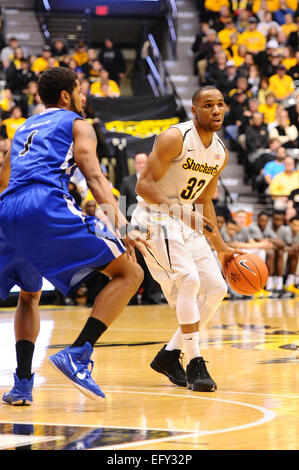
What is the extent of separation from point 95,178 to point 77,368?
972 millimetres

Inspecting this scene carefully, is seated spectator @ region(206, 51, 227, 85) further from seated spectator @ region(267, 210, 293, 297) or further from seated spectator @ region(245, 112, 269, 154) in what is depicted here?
seated spectator @ region(267, 210, 293, 297)

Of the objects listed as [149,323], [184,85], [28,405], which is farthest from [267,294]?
[28,405]

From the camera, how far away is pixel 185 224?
223 inches

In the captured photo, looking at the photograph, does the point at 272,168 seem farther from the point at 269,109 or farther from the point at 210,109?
the point at 210,109

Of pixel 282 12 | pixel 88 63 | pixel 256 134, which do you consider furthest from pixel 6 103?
pixel 282 12

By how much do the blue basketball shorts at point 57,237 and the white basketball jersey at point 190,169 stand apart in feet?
4.13

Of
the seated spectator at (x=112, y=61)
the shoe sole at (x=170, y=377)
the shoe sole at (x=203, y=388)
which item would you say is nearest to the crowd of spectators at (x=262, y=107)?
the seated spectator at (x=112, y=61)

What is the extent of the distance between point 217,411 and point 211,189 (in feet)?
6.29

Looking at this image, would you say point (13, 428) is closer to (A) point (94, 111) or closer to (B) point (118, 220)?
(B) point (118, 220)

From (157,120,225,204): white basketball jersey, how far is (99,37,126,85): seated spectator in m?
14.2

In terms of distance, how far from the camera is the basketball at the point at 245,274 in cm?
579

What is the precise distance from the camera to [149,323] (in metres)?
9.62

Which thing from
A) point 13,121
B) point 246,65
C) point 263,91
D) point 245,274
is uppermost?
point 246,65

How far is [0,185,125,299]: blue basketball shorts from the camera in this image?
14.4 feet
